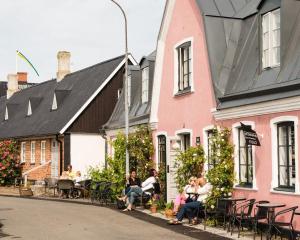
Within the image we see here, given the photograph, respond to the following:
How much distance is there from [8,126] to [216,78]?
2719 centimetres

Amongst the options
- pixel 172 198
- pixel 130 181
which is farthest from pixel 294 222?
pixel 130 181

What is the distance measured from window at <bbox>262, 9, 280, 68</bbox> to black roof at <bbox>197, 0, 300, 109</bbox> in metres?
0.17

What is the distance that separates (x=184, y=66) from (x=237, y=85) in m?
3.86

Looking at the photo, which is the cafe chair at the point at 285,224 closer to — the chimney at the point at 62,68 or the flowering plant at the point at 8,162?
the flowering plant at the point at 8,162

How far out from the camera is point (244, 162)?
1580cm

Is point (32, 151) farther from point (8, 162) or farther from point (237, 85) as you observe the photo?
point (237, 85)

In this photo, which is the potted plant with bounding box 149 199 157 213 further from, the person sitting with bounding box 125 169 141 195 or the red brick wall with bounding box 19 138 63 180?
the red brick wall with bounding box 19 138 63 180

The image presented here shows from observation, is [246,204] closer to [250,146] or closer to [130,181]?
[250,146]

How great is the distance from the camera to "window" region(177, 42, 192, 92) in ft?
63.3

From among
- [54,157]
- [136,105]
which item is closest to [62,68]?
[54,157]

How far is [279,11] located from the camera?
1465 cm

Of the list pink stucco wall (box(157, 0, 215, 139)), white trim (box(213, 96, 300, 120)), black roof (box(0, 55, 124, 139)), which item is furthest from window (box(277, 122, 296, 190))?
black roof (box(0, 55, 124, 139))

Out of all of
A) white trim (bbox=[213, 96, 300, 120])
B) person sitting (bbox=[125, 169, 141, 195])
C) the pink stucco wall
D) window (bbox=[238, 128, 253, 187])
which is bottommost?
person sitting (bbox=[125, 169, 141, 195])

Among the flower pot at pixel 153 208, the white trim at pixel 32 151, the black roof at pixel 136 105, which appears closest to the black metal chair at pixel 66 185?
the black roof at pixel 136 105
